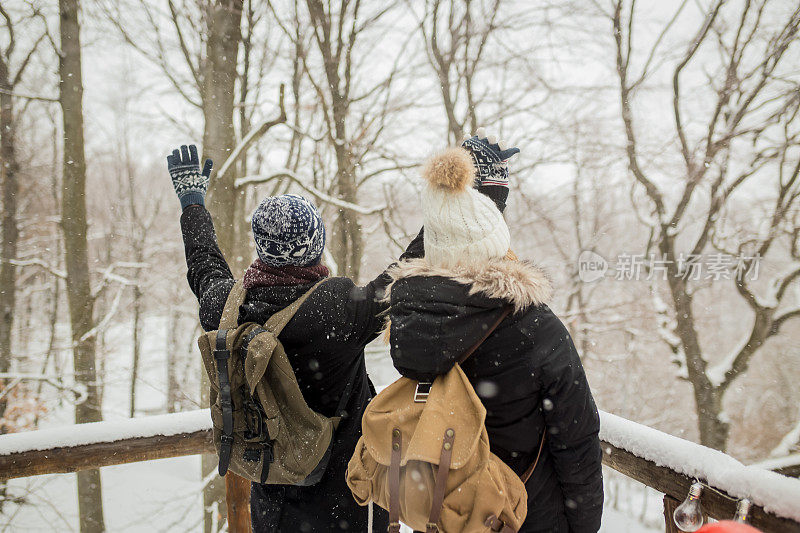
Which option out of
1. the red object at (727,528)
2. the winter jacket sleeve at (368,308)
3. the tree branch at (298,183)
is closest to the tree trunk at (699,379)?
the tree branch at (298,183)

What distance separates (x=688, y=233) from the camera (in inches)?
343

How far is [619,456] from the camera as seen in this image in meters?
1.97

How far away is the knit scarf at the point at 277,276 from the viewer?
1.57m

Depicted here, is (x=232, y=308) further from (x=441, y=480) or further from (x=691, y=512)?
→ (x=691, y=512)

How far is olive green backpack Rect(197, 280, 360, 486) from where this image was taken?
144 centimetres

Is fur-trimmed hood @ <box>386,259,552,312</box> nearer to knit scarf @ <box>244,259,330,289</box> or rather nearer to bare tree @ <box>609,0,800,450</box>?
knit scarf @ <box>244,259,330,289</box>

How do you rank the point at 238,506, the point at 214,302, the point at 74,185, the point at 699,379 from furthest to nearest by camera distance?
the point at 699,379, the point at 74,185, the point at 238,506, the point at 214,302

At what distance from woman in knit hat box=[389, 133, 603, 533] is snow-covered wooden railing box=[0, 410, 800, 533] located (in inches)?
17.8

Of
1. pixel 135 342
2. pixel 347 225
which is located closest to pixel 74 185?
pixel 347 225

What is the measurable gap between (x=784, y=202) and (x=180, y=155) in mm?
8460

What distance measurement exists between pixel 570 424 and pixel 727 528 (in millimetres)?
731

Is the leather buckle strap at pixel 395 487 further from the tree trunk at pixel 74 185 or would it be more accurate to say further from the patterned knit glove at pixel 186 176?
the tree trunk at pixel 74 185

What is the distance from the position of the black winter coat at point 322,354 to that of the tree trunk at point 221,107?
2.64m

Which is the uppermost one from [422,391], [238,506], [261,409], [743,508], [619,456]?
[422,391]
